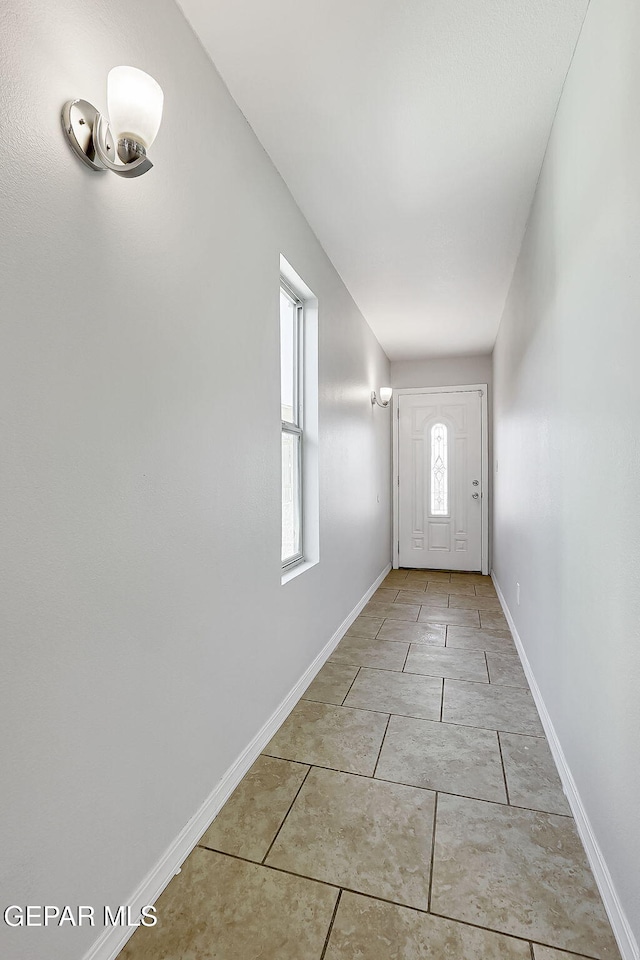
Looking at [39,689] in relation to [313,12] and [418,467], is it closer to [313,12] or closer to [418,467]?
[313,12]

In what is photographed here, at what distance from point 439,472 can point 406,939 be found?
15.7 feet

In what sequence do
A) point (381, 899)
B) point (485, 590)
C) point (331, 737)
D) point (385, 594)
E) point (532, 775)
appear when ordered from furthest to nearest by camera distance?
point (485, 590) < point (385, 594) < point (331, 737) < point (532, 775) < point (381, 899)

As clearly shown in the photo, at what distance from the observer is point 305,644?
2574mm

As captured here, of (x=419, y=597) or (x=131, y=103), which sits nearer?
(x=131, y=103)

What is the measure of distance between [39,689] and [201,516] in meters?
0.69

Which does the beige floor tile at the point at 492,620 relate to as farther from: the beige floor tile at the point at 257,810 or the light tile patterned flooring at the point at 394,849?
the beige floor tile at the point at 257,810

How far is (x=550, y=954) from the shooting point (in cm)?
115

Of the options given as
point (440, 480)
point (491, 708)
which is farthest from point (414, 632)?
point (440, 480)

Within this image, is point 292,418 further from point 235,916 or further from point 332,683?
point 235,916

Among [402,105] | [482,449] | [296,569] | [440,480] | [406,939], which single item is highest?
[402,105]

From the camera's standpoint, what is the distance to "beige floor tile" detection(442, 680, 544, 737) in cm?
218

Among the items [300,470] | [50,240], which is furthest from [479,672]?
[50,240]

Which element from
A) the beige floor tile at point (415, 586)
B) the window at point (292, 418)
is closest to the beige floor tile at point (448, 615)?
the beige floor tile at point (415, 586)

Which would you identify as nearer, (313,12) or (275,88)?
(313,12)
